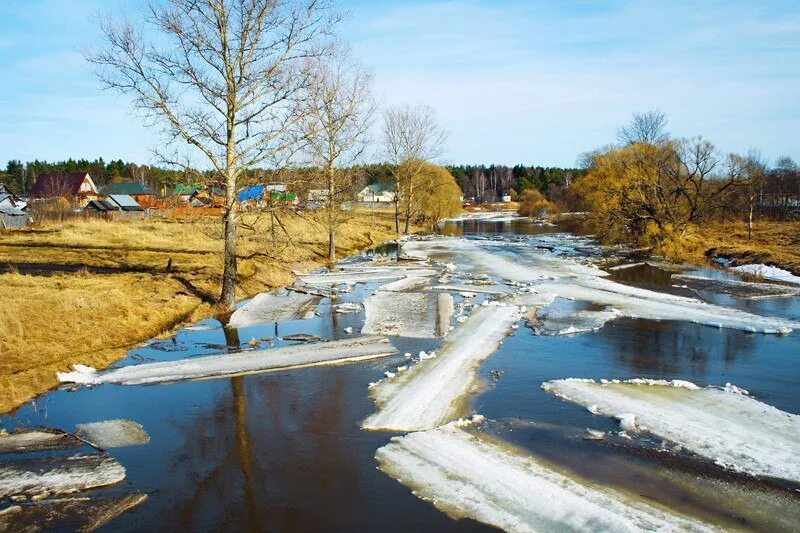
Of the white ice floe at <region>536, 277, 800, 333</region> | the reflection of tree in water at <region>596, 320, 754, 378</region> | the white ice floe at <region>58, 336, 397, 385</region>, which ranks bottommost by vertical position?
the reflection of tree in water at <region>596, 320, 754, 378</region>

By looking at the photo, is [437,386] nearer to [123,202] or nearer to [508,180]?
[123,202]

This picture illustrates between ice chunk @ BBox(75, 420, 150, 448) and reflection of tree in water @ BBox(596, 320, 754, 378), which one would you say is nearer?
ice chunk @ BBox(75, 420, 150, 448)

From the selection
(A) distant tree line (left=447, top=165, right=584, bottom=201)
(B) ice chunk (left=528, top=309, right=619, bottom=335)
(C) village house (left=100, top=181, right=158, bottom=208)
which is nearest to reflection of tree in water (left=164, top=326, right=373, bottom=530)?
(B) ice chunk (left=528, top=309, right=619, bottom=335)

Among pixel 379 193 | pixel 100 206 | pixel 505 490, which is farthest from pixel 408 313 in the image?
pixel 379 193

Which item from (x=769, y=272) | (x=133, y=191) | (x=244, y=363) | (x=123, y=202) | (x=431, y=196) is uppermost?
(x=133, y=191)

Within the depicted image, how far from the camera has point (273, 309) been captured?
1716 centimetres

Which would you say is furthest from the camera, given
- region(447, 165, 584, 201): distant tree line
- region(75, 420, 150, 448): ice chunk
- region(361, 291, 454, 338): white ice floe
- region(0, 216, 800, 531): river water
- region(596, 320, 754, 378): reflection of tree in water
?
region(447, 165, 584, 201): distant tree line

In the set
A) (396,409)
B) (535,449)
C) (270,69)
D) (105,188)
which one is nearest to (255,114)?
(270,69)

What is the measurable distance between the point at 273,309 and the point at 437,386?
8.06 meters

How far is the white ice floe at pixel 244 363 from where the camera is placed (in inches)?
435

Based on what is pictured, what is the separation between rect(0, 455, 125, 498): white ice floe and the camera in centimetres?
694

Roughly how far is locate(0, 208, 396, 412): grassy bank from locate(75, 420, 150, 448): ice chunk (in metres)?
1.76

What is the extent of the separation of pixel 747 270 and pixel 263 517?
2497 cm

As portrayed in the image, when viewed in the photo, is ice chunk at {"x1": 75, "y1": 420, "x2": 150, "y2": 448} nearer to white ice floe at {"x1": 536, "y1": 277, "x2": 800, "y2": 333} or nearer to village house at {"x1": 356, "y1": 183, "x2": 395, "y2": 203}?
white ice floe at {"x1": 536, "y1": 277, "x2": 800, "y2": 333}
